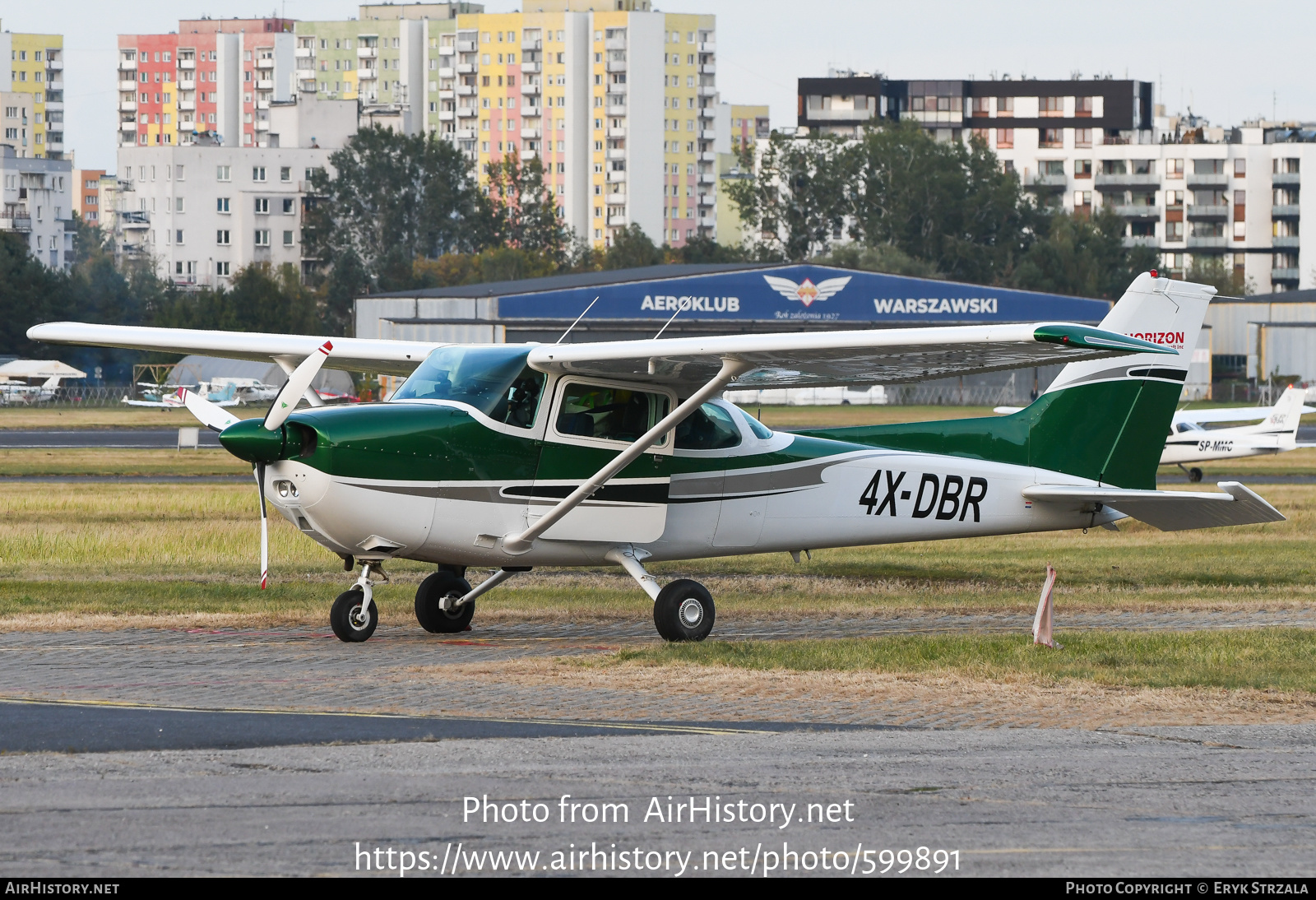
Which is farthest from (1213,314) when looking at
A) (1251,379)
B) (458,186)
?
(458,186)

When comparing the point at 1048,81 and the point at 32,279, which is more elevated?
the point at 1048,81

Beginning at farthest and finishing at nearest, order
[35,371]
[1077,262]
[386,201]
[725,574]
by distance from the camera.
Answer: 1. [386,201]
2. [1077,262]
3. [35,371]
4. [725,574]

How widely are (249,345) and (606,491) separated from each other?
4044 millimetres

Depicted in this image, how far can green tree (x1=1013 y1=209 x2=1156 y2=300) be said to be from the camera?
11162cm

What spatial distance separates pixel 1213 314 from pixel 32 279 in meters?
62.7

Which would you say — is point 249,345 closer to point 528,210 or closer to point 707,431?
point 707,431

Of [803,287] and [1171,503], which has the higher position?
[803,287]

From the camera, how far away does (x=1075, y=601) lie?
50.2 ft

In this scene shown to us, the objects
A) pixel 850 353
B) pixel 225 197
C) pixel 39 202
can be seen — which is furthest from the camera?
pixel 39 202

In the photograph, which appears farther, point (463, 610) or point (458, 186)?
point (458, 186)

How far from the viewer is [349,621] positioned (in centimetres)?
1220

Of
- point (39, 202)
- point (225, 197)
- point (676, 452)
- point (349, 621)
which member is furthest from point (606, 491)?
point (39, 202)

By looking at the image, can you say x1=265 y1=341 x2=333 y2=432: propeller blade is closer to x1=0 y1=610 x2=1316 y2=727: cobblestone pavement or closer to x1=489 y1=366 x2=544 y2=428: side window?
x1=489 y1=366 x2=544 y2=428: side window

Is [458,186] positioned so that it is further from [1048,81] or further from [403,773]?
[403,773]
